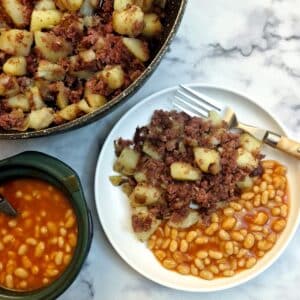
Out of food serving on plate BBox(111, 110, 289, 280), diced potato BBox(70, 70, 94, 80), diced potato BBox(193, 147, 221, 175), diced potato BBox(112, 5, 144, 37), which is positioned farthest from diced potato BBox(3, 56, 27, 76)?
diced potato BBox(193, 147, 221, 175)

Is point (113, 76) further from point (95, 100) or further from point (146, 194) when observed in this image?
point (146, 194)

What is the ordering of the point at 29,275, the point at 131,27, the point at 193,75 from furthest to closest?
the point at 193,75 → the point at 29,275 → the point at 131,27

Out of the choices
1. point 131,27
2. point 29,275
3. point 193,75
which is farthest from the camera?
point 193,75

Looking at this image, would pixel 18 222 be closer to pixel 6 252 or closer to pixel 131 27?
pixel 6 252

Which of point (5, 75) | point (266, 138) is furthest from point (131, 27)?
point (266, 138)

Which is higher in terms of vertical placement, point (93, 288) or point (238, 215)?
point (238, 215)

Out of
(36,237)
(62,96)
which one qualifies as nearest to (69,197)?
(36,237)
